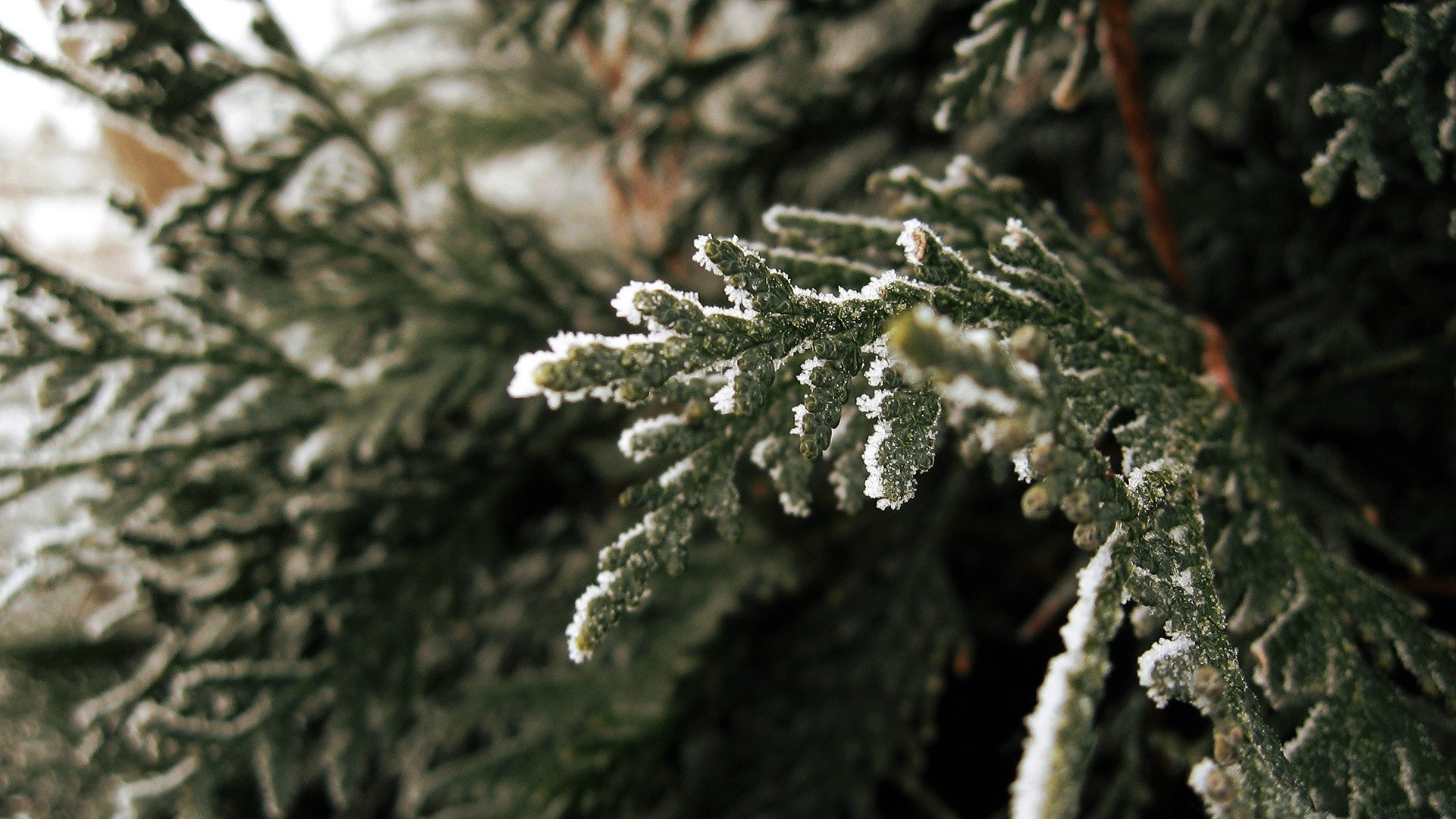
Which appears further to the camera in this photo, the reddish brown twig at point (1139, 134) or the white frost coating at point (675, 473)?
the reddish brown twig at point (1139, 134)

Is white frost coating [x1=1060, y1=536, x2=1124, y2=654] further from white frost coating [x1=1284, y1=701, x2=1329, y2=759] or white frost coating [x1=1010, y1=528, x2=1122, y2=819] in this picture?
white frost coating [x1=1284, y1=701, x2=1329, y2=759]

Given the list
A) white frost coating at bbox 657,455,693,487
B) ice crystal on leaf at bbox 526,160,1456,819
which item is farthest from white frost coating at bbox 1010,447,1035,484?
white frost coating at bbox 657,455,693,487

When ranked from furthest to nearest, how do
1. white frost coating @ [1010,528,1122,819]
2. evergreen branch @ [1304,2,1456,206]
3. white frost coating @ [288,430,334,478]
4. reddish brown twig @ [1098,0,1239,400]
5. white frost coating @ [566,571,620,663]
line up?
white frost coating @ [288,430,334,478], reddish brown twig @ [1098,0,1239,400], evergreen branch @ [1304,2,1456,206], white frost coating @ [566,571,620,663], white frost coating @ [1010,528,1122,819]

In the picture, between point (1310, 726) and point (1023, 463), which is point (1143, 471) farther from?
point (1310, 726)

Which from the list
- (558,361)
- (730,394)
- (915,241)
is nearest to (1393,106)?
(915,241)

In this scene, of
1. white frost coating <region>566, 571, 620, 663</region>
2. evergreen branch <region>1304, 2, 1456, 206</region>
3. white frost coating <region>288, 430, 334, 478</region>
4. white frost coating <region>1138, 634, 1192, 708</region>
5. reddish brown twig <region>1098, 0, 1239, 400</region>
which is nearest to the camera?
white frost coating <region>1138, 634, 1192, 708</region>

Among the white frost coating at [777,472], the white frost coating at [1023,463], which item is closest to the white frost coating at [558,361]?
the white frost coating at [777,472]

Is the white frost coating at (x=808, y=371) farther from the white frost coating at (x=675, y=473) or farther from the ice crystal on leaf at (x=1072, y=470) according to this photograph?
the white frost coating at (x=675, y=473)
